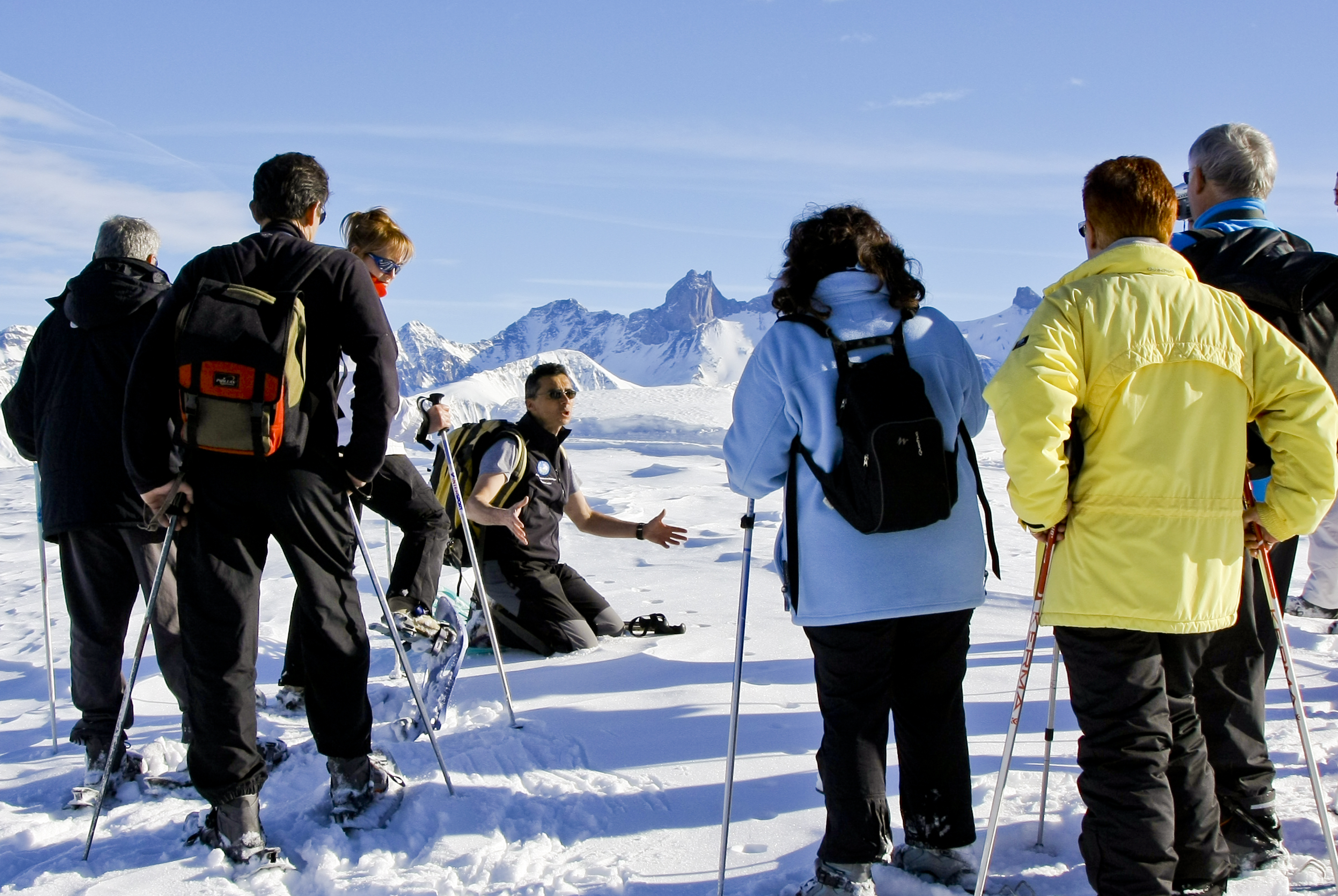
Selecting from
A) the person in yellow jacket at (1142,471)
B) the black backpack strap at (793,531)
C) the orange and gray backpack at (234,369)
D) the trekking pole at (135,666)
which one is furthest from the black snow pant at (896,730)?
the trekking pole at (135,666)

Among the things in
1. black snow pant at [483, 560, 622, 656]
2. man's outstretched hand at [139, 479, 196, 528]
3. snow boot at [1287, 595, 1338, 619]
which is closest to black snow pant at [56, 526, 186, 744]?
man's outstretched hand at [139, 479, 196, 528]

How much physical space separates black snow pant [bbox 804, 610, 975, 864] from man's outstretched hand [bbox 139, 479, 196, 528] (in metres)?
1.89

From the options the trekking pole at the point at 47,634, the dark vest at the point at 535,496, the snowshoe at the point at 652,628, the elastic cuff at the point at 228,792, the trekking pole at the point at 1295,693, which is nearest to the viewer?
the trekking pole at the point at 1295,693

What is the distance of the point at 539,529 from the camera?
5.30 metres

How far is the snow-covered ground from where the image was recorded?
104 inches

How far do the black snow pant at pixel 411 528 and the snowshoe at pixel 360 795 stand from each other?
4.88ft

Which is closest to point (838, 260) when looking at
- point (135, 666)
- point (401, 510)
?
point (135, 666)

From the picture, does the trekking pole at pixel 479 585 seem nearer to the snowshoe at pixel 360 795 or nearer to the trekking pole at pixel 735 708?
the snowshoe at pixel 360 795

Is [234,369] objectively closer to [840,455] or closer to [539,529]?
[840,455]

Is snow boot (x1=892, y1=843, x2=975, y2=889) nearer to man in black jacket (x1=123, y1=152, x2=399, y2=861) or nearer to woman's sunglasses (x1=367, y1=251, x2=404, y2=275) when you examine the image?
man in black jacket (x1=123, y1=152, x2=399, y2=861)

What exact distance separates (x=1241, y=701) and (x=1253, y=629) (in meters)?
0.21

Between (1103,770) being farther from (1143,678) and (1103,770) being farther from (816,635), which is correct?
(816,635)

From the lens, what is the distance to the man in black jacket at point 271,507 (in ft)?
8.96

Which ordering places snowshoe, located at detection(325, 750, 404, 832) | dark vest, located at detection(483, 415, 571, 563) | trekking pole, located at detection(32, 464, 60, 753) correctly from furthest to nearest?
1. dark vest, located at detection(483, 415, 571, 563)
2. trekking pole, located at detection(32, 464, 60, 753)
3. snowshoe, located at detection(325, 750, 404, 832)
